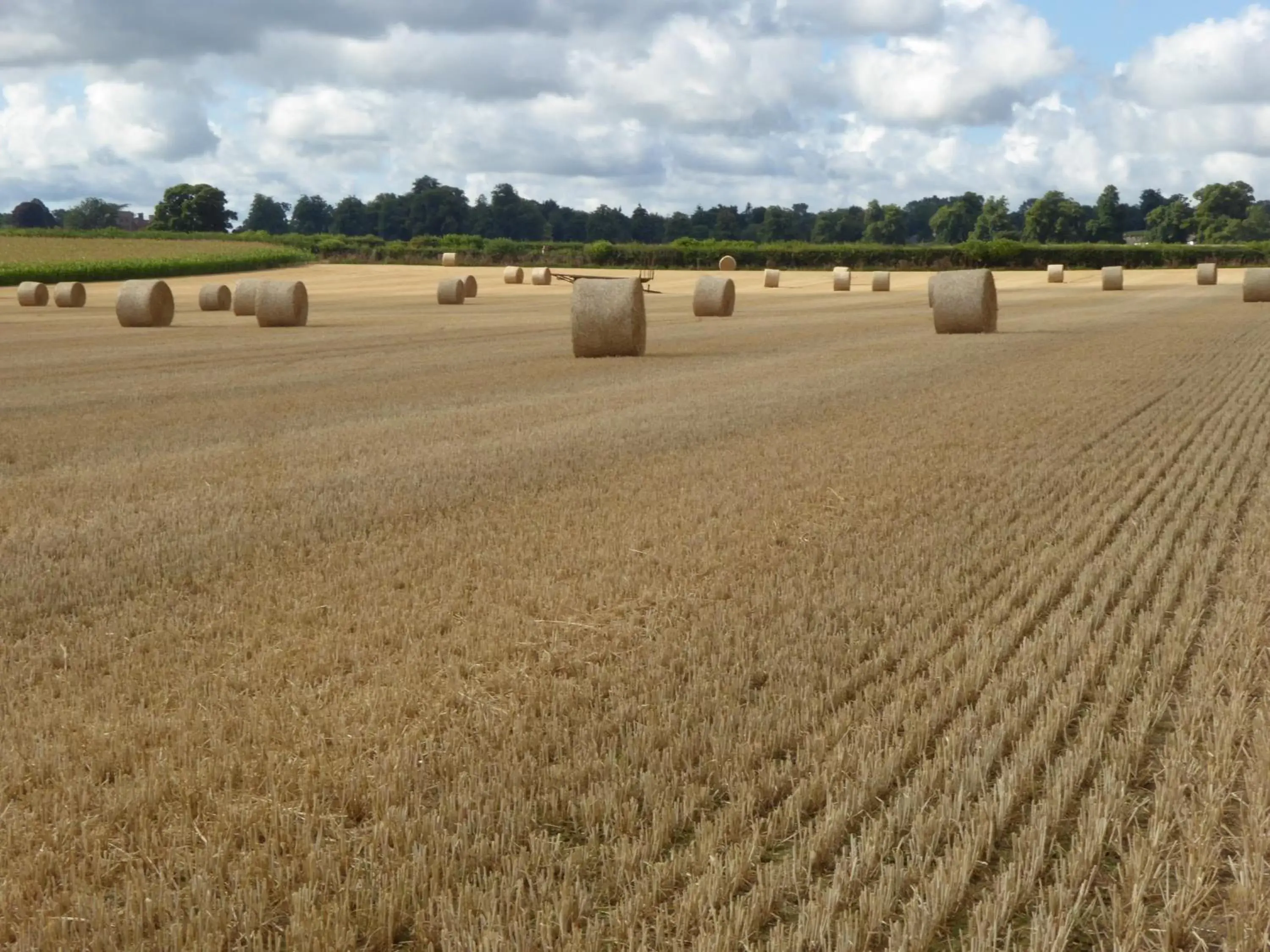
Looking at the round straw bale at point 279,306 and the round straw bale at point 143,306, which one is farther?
the round straw bale at point 279,306

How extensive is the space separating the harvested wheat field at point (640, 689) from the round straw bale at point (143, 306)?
20373 millimetres

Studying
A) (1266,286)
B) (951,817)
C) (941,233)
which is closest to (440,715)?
(951,817)

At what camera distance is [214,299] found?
129 ft

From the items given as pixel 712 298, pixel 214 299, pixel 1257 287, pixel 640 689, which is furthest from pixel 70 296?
pixel 640 689

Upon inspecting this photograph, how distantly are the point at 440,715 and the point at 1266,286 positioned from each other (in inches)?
1641

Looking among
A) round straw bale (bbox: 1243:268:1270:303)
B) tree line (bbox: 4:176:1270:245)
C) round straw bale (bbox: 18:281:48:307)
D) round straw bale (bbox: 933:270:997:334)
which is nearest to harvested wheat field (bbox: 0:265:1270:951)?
round straw bale (bbox: 933:270:997:334)

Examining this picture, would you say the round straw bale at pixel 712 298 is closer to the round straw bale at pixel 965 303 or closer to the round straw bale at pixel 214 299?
the round straw bale at pixel 965 303

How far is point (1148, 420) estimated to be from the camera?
13617mm

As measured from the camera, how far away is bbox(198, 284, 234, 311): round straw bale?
39.3 metres

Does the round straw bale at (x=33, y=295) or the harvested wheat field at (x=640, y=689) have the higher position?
the round straw bale at (x=33, y=295)

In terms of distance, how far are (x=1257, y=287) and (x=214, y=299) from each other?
100 feet

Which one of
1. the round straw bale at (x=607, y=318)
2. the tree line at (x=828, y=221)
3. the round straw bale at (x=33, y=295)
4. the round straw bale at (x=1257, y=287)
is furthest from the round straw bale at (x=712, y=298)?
the tree line at (x=828, y=221)

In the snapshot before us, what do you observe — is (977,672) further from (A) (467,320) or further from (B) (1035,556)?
(A) (467,320)

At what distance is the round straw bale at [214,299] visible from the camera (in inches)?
1547
